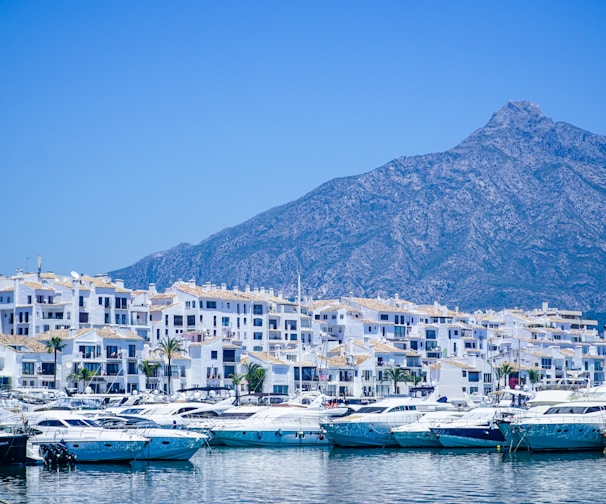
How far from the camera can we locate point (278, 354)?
13750 centimetres

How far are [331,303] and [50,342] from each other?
61454mm

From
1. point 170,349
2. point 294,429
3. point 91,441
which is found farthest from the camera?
point 170,349

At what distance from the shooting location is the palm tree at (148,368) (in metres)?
120

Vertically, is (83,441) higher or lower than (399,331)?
lower

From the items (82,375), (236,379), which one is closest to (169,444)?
(82,375)

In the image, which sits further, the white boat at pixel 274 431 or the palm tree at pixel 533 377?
the palm tree at pixel 533 377

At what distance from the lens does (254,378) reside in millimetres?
127250

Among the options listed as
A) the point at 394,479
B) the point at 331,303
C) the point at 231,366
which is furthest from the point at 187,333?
the point at 394,479

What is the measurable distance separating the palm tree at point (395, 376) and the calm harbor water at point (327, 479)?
70.0m

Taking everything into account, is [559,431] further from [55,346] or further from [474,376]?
[474,376]

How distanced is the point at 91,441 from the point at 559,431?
2728 centimetres

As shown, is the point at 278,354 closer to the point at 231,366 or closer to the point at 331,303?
the point at 231,366

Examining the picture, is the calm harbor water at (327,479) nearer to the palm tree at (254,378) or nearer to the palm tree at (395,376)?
the palm tree at (254,378)

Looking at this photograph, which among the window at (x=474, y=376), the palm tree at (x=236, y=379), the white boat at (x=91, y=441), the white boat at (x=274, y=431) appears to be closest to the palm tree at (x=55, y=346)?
the palm tree at (x=236, y=379)
